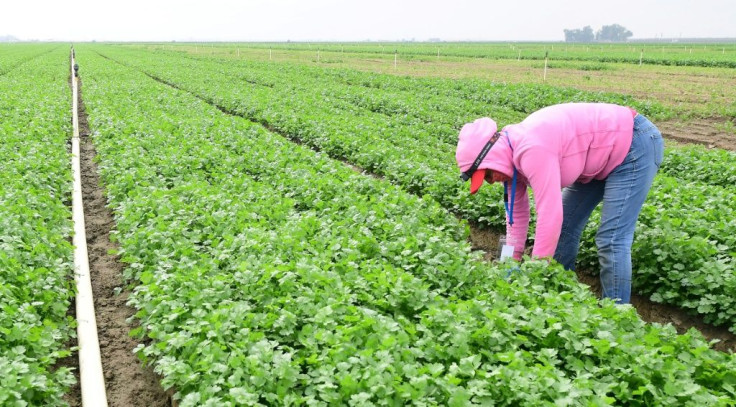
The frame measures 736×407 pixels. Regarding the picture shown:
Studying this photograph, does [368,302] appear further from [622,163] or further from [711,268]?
[711,268]

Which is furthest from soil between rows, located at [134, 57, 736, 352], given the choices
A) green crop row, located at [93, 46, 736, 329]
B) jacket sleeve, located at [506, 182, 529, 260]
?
jacket sleeve, located at [506, 182, 529, 260]

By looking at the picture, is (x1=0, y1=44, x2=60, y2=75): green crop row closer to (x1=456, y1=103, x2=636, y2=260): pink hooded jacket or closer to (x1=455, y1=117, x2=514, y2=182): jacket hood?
(x1=455, y1=117, x2=514, y2=182): jacket hood

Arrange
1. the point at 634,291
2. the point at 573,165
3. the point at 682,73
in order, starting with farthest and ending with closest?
the point at 682,73
the point at 634,291
the point at 573,165

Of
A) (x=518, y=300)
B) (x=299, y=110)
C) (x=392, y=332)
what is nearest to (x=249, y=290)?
(x=392, y=332)

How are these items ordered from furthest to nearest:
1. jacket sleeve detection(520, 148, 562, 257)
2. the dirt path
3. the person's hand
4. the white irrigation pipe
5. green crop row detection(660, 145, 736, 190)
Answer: green crop row detection(660, 145, 736, 190) → the person's hand → the dirt path → the white irrigation pipe → jacket sleeve detection(520, 148, 562, 257)

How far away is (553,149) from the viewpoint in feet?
12.6

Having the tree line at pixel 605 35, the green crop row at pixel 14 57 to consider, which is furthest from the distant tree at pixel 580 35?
the green crop row at pixel 14 57

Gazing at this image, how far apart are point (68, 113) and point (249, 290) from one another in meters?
12.6

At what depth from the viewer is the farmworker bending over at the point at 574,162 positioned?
3854mm

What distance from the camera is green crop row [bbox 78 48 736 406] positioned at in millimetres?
3088

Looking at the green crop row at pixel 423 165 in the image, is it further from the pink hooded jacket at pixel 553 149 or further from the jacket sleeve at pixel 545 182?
the jacket sleeve at pixel 545 182

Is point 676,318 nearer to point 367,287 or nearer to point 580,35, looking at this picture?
point 367,287

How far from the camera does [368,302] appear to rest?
4.24 m

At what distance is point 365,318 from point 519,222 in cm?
166
